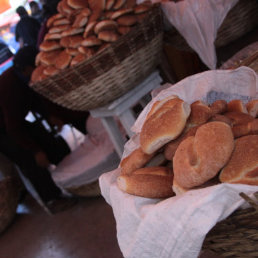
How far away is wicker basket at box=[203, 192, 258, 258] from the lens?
1.91ft

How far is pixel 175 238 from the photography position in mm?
658

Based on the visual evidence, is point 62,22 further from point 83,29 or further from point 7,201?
point 7,201

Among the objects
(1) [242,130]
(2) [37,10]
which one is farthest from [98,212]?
(2) [37,10]

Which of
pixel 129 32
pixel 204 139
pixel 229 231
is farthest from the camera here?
pixel 129 32

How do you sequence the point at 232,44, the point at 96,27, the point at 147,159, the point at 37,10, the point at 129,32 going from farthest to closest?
1. the point at 37,10
2. the point at 232,44
3. the point at 96,27
4. the point at 129,32
5. the point at 147,159

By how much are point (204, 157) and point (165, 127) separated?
0.19 meters

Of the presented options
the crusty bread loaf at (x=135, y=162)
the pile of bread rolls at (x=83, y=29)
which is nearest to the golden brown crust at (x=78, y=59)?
the pile of bread rolls at (x=83, y=29)

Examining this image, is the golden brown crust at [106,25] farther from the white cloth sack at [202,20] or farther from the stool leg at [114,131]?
the stool leg at [114,131]

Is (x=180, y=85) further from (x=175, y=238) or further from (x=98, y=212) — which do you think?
(x=98, y=212)

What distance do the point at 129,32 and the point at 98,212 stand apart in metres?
1.66

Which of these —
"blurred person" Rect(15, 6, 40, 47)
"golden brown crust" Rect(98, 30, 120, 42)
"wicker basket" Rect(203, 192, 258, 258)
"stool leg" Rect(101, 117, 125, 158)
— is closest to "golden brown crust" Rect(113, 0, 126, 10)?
"golden brown crust" Rect(98, 30, 120, 42)

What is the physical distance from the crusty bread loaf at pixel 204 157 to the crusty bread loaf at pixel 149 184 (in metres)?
0.08

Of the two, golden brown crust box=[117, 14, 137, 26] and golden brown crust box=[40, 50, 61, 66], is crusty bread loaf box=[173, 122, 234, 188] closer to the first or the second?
golden brown crust box=[117, 14, 137, 26]

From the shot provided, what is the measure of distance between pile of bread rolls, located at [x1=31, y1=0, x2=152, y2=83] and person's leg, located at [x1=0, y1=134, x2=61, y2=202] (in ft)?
3.54
